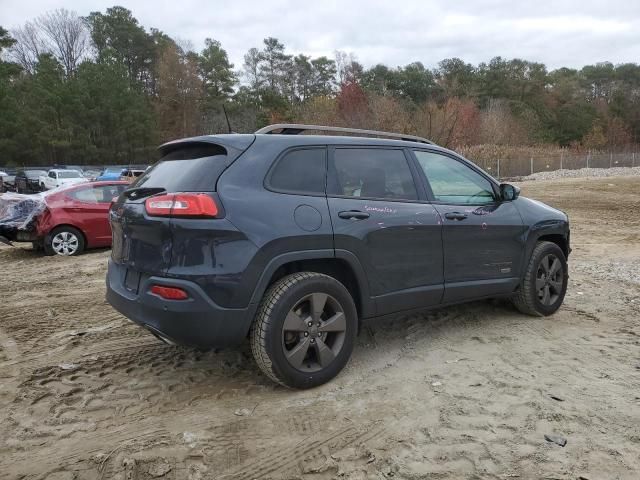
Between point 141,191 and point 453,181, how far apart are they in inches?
102

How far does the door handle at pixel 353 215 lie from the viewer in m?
3.57

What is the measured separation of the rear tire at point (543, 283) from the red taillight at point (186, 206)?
316cm

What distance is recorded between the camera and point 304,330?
3410 mm

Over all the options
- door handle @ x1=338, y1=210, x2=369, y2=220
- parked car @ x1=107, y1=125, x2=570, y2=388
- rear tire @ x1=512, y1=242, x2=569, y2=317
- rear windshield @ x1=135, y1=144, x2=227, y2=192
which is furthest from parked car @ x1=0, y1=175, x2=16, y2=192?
rear tire @ x1=512, y1=242, x2=569, y2=317

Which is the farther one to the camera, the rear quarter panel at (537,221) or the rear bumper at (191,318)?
the rear quarter panel at (537,221)

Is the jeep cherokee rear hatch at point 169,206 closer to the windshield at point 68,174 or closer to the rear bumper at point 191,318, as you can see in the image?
the rear bumper at point 191,318

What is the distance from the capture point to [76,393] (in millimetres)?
3496

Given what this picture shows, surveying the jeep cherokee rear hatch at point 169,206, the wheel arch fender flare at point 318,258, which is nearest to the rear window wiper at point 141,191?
the jeep cherokee rear hatch at point 169,206

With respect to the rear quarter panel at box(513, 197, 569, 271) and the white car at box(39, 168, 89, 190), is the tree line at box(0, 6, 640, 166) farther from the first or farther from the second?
the rear quarter panel at box(513, 197, 569, 271)

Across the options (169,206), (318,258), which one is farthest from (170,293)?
(318,258)

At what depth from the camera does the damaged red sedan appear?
8.83 meters

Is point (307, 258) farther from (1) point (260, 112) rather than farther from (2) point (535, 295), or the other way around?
(1) point (260, 112)

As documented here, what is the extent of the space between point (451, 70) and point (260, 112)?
33466mm

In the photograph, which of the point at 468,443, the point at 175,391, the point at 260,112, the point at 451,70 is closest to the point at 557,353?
the point at 468,443
